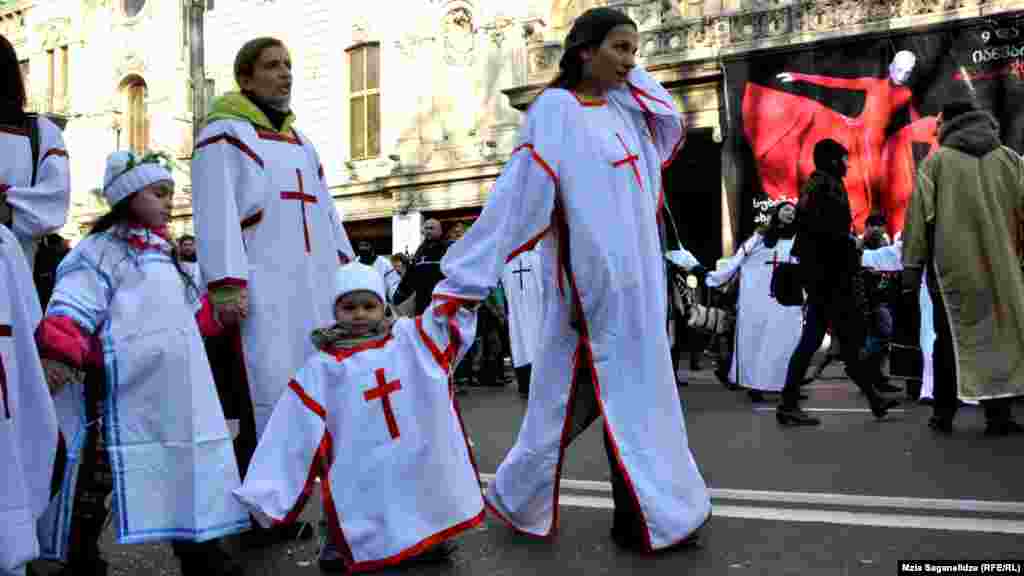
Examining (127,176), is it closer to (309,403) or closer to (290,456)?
(309,403)

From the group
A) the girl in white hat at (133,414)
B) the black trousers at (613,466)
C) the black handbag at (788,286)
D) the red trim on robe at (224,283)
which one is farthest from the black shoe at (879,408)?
the girl in white hat at (133,414)

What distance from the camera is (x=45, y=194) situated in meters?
3.84

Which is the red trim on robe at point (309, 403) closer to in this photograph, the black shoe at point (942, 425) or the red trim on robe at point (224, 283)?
the red trim on robe at point (224, 283)

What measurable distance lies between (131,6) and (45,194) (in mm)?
33152

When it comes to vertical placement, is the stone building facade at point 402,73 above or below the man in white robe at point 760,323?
above

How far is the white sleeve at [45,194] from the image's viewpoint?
147 inches

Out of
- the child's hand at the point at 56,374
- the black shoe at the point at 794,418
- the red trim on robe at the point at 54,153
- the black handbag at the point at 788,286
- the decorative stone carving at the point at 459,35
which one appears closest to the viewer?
the child's hand at the point at 56,374

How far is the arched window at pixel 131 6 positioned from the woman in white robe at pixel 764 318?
28.4 meters

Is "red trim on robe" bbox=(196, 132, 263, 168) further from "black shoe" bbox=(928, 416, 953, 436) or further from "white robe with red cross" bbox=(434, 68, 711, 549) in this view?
"black shoe" bbox=(928, 416, 953, 436)

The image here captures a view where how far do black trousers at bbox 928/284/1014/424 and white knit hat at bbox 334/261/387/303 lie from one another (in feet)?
14.3

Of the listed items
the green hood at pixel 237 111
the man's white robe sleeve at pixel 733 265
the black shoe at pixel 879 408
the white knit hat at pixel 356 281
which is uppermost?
the green hood at pixel 237 111

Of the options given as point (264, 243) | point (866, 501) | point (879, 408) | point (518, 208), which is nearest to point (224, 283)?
point (264, 243)

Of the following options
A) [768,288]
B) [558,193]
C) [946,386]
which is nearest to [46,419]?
[558,193]

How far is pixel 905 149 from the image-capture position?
17.2 metres
